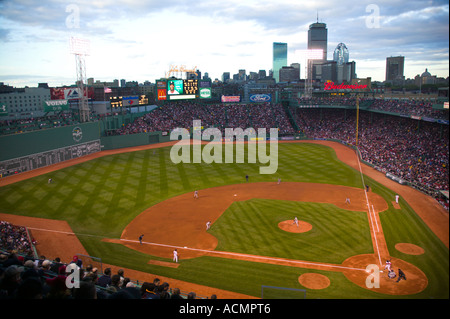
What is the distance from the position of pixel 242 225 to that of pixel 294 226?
13.6ft

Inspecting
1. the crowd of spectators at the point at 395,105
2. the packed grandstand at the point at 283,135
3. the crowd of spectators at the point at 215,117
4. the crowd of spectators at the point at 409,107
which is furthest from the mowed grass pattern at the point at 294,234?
the crowd of spectators at the point at 215,117

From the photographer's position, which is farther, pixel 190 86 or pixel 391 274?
pixel 190 86

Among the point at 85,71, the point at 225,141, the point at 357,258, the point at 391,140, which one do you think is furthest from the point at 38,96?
the point at 357,258

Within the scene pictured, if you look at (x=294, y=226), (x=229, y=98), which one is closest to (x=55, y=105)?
(x=229, y=98)

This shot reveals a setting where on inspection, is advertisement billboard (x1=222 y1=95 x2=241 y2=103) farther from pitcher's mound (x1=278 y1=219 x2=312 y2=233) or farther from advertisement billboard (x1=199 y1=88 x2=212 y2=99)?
pitcher's mound (x1=278 y1=219 x2=312 y2=233)

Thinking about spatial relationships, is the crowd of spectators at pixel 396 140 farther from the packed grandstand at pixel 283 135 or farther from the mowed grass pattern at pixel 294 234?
the mowed grass pattern at pixel 294 234

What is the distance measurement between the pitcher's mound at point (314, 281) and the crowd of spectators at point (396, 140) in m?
11.8

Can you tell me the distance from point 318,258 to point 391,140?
37.0m

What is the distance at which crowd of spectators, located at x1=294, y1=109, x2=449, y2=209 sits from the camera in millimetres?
36416

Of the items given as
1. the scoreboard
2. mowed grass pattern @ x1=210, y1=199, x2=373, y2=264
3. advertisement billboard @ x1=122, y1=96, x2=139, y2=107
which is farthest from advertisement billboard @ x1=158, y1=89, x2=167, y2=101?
mowed grass pattern @ x1=210, y1=199, x2=373, y2=264

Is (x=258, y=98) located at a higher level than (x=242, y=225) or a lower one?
higher

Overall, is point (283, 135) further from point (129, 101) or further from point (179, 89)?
point (129, 101)

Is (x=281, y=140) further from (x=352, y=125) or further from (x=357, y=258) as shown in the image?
(x=357, y=258)

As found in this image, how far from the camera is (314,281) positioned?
19016mm
